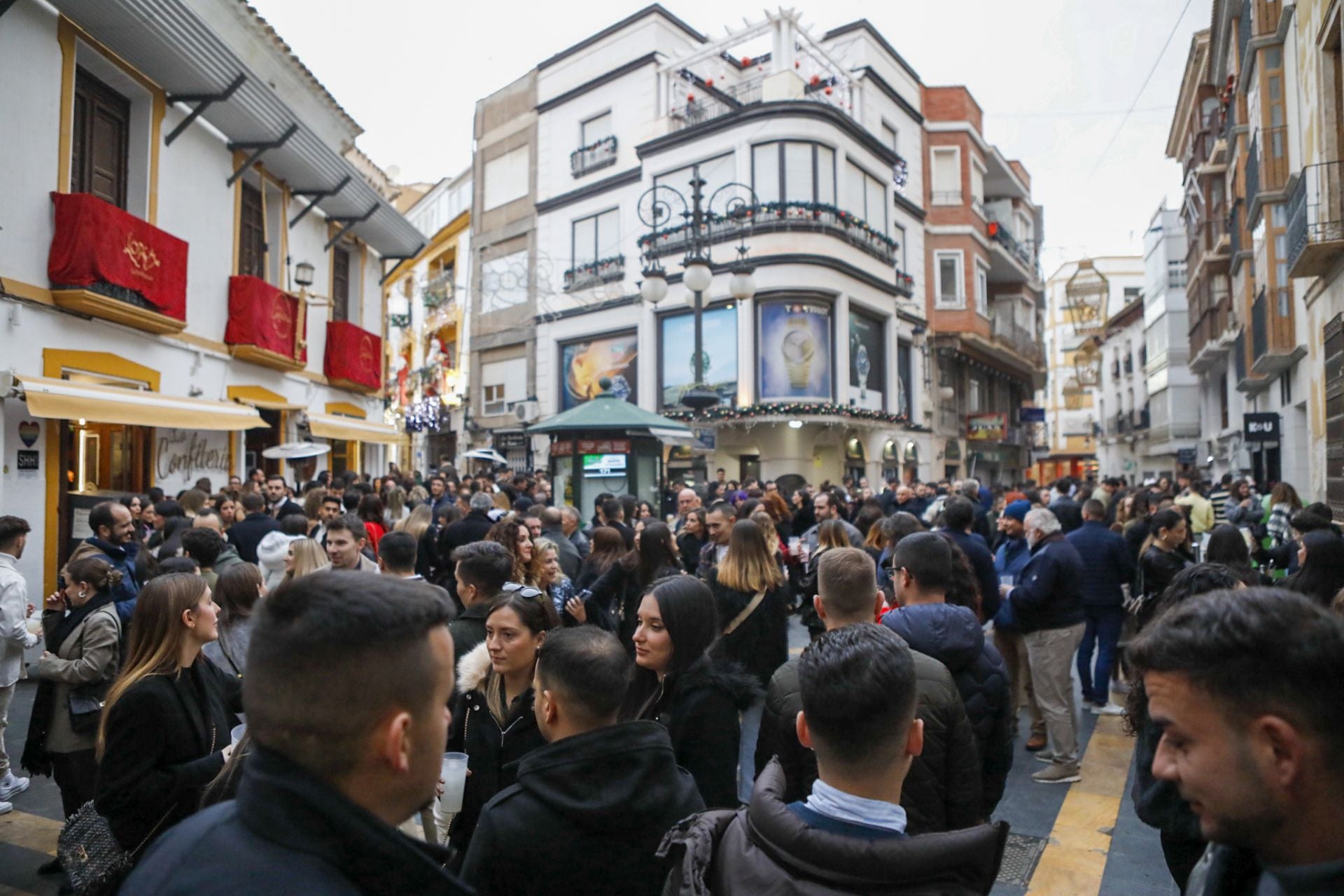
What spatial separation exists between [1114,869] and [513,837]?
3650mm

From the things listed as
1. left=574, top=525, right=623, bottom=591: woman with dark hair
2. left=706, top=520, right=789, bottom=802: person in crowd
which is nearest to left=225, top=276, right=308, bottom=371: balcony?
left=574, top=525, right=623, bottom=591: woman with dark hair

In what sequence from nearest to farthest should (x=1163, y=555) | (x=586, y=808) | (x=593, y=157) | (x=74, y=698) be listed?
(x=586, y=808) < (x=74, y=698) < (x=1163, y=555) < (x=593, y=157)

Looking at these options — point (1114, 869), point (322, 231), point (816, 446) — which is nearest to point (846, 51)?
point (816, 446)

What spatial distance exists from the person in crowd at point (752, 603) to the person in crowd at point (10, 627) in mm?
4168

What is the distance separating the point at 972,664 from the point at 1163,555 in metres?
3.62

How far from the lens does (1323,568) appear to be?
419cm

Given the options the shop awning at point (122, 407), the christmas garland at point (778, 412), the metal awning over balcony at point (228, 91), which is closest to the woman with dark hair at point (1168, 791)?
the shop awning at point (122, 407)

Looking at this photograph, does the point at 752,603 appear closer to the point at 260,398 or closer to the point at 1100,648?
the point at 1100,648

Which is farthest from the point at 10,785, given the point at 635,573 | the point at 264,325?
the point at 264,325

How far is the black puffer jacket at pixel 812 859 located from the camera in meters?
1.49

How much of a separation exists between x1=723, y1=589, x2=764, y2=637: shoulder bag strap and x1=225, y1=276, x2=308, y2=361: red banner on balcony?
11.9 meters

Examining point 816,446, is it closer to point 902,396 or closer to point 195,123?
point 902,396

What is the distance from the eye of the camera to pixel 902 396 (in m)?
26.5

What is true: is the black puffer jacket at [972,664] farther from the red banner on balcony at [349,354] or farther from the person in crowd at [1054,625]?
the red banner on balcony at [349,354]
